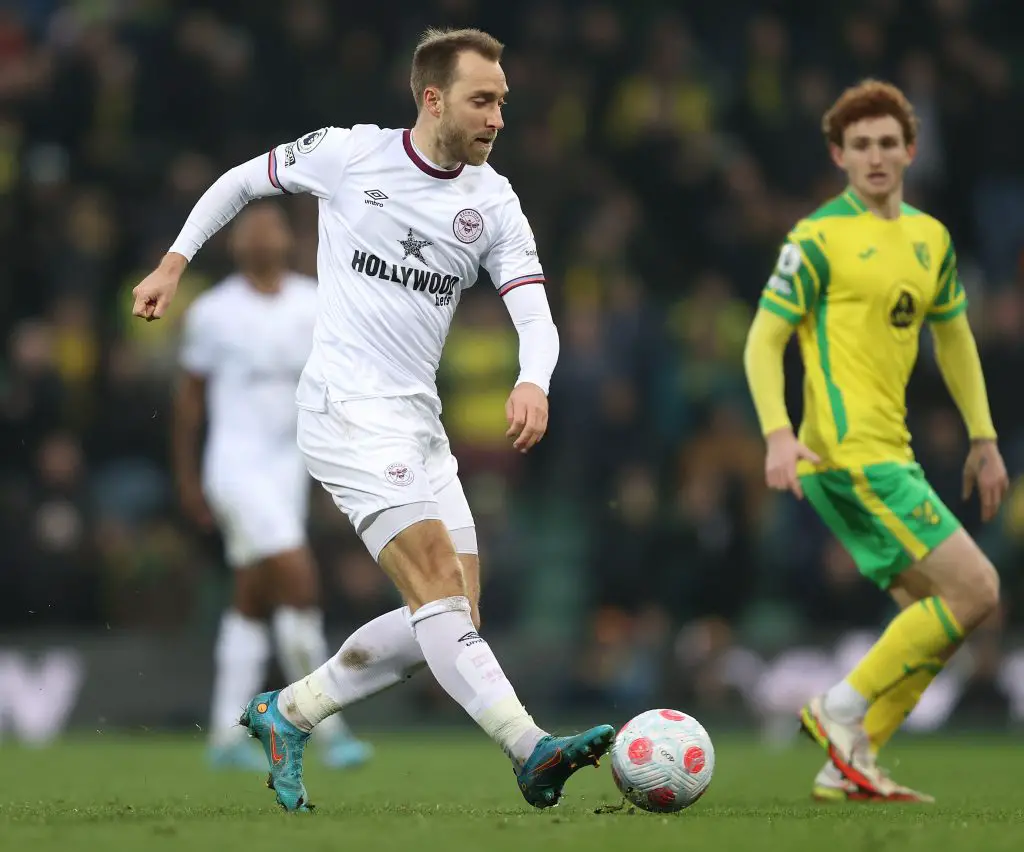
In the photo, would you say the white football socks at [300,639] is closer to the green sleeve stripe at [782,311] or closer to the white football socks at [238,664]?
the white football socks at [238,664]

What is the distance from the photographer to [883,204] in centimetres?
736

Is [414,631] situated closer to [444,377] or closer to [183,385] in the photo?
[183,385]

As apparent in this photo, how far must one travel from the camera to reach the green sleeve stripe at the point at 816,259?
7227 mm

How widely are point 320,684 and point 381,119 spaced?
8.67 meters

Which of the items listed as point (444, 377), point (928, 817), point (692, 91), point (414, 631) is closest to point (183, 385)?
point (444, 377)

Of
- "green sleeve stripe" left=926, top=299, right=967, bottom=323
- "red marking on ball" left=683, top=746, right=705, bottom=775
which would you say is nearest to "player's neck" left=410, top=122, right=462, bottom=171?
"red marking on ball" left=683, top=746, right=705, bottom=775

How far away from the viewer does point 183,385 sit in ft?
33.9

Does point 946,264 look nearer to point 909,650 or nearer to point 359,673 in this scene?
point 909,650

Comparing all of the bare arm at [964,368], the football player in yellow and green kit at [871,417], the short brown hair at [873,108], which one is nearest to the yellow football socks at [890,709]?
the football player in yellow and green kit at [871,417]

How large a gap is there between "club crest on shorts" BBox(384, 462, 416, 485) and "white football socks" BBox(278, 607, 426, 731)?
52 cm

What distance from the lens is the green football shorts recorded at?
7074 mm

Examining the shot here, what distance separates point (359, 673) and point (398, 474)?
74 cm

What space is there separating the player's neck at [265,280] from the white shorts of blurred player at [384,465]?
12.8 feet

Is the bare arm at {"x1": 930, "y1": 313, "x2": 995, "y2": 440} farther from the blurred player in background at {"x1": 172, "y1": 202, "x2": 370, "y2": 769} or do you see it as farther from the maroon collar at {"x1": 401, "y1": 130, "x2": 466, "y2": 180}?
the blurred player in background at {"x1": 172, "y1": 202, "x2": 370, "y2": 769}
